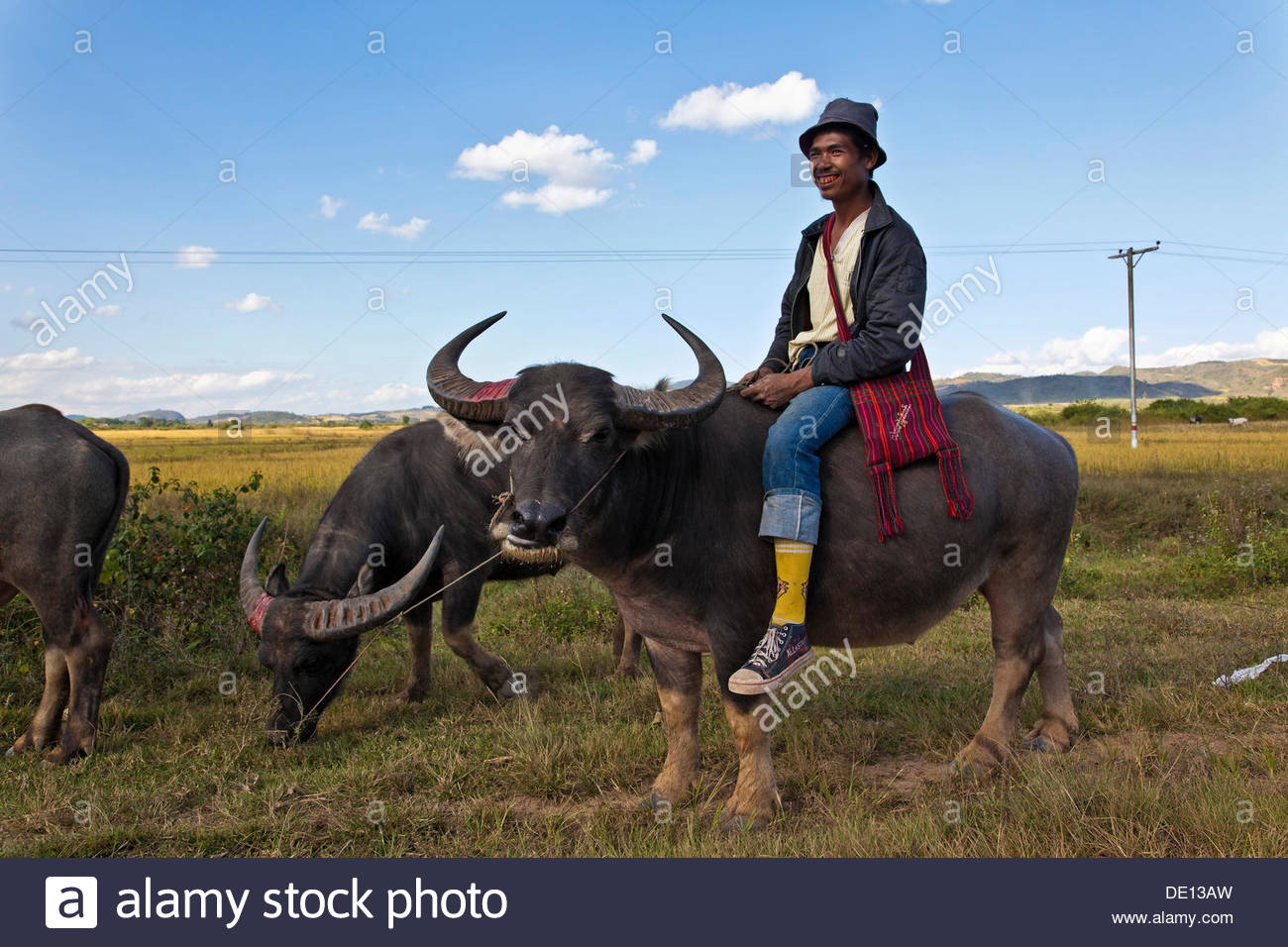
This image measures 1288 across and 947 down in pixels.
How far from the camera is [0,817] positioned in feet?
12.1

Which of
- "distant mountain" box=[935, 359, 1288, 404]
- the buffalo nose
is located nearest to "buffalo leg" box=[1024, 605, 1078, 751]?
the buffalo nose

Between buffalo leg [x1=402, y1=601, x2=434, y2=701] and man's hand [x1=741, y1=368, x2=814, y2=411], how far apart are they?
2.94 meters

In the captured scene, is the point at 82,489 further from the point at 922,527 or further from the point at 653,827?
the point at 922,527

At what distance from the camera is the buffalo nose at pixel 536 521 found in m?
2.92

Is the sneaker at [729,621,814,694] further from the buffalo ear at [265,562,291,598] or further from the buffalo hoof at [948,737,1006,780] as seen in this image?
the buffalo ear at [265,562,291,598]

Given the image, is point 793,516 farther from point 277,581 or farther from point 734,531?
point 277,581

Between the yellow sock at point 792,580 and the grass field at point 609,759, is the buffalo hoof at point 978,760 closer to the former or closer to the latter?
the grass field at point 609,759

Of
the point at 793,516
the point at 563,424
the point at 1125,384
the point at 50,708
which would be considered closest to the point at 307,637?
the point at 50,708

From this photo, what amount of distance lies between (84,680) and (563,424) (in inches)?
136

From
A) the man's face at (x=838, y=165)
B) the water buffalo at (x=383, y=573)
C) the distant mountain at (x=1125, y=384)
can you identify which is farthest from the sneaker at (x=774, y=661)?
the distant mountain at (x=1125, y=384)

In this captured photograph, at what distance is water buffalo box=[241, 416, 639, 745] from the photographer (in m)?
4.65

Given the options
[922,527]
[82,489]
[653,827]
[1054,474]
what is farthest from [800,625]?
[82,489]

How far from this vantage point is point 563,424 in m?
3.16
